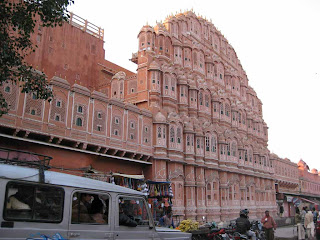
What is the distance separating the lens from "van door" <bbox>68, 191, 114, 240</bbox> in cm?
620

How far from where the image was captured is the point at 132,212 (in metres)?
7.30

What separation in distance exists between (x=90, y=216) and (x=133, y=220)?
105 centimetres

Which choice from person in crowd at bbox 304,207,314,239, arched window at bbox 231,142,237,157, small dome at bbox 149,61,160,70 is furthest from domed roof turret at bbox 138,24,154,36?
person in crowd at bbox 304,207,314,239

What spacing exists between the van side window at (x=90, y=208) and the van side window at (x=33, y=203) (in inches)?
12.6

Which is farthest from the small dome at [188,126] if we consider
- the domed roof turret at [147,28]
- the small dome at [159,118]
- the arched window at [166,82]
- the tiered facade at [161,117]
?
the domed roof turret at [147,28]

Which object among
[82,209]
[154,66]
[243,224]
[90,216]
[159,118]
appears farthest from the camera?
[154,66]

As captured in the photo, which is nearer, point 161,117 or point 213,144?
point 161,117

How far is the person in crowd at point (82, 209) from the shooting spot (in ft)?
20.5

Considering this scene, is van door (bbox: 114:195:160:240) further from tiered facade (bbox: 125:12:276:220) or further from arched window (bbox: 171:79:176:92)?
arched window (bbox: 171:79:176:92)

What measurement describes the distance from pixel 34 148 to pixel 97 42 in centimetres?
1619

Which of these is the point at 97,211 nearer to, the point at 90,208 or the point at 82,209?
the point at 90,208

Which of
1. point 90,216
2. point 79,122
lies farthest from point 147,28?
point 90,216

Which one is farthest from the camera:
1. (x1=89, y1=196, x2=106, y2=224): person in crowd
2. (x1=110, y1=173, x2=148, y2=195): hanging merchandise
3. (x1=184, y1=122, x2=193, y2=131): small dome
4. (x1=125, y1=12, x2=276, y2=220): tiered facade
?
(x1=184, y1=122, x2=193, y2=131): small dome

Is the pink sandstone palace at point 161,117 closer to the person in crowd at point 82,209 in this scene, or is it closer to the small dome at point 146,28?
the small dome at point 146,28
